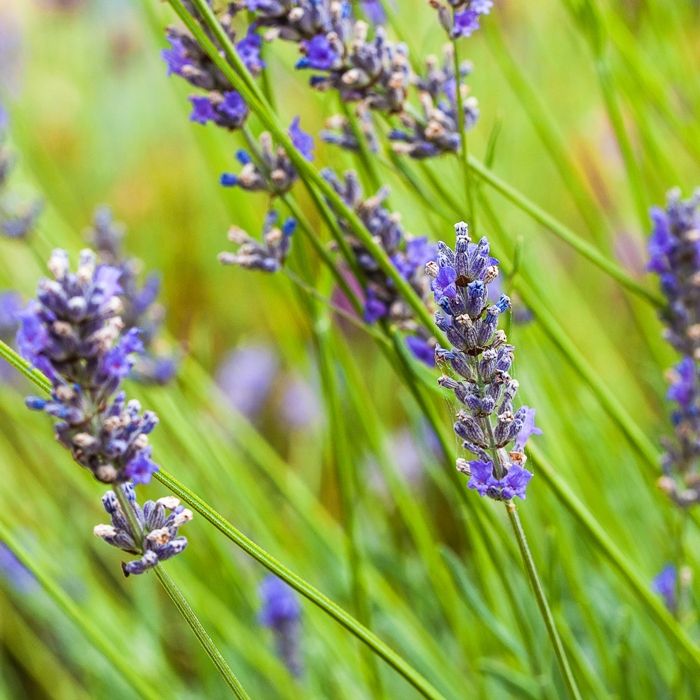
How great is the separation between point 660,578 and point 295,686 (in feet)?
1.82

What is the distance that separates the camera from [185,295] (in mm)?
3215

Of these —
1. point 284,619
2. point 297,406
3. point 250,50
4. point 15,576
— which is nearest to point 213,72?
point 250,50

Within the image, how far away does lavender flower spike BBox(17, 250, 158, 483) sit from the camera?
1.87 ft

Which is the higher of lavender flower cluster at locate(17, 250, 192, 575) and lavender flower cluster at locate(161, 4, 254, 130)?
lavender flower cluster at locate(161, 4, 254, 130)

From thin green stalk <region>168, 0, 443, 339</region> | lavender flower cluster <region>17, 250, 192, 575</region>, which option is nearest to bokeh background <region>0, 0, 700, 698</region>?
thin green stalk <region>168, 0, 443, 339</region>

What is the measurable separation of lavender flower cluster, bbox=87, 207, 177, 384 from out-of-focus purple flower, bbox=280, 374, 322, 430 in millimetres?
1131

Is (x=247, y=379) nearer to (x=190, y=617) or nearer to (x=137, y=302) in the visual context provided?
(x=137, y=302)

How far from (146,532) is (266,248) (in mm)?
335

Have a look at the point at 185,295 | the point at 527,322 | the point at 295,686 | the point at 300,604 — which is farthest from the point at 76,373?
the point at 185,295

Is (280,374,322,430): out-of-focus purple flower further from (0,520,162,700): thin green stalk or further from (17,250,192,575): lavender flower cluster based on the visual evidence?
(17,250,192,575): lavender flower cluster

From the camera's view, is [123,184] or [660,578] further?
[123,184]

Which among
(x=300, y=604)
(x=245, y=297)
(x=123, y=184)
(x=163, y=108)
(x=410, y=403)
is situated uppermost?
(x=163, y=108)

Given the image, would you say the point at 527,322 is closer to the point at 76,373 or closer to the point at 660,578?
the point at 660,578

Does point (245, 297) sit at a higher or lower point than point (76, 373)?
higher
